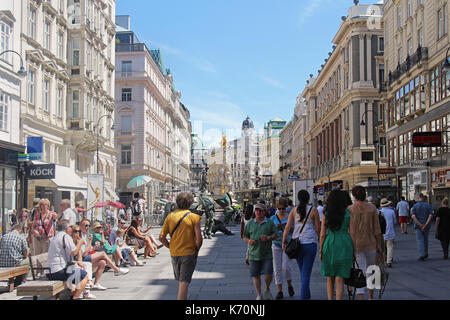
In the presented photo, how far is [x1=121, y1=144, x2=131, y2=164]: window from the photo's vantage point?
2379 inches

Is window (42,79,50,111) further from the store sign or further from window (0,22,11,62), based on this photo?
the store sign

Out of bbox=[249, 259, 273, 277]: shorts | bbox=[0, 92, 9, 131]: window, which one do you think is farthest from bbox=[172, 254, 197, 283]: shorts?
bbox=[0, 92, 9, 131]: window

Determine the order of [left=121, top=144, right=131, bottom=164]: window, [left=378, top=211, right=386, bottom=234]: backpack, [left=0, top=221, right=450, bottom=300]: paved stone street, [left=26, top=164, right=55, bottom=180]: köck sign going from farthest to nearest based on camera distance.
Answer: [left=121, top=144, right=131, bottom=164]: window → [left=26, top=164, right=55, bottom=180]: köck sign → [left=378, top=211, right=386, bottom=234]: backpack → [left=0, top=221, right=450, bottom=300]: paved stone street

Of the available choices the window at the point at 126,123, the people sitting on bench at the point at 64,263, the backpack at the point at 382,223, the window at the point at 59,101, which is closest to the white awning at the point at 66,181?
the window at the point at 59,101

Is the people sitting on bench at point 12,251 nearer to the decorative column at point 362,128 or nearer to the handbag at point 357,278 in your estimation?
the handbag at point 357,278

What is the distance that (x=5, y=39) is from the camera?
75.1 ft

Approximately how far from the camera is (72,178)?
2992cm

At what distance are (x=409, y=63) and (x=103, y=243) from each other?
30.8 metres

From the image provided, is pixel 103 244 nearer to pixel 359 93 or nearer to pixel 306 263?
pixel 306 263

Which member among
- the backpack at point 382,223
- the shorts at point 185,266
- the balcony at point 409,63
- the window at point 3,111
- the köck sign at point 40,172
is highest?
the balcony at point 409,63

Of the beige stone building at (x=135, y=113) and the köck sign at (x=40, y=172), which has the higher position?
the beige stone building at (x=135, y=113)

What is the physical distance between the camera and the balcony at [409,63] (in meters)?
35.1

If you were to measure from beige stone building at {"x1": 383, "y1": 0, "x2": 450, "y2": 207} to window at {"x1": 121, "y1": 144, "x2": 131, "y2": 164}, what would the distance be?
28.3m

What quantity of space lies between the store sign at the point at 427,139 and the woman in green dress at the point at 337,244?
71.2ft
